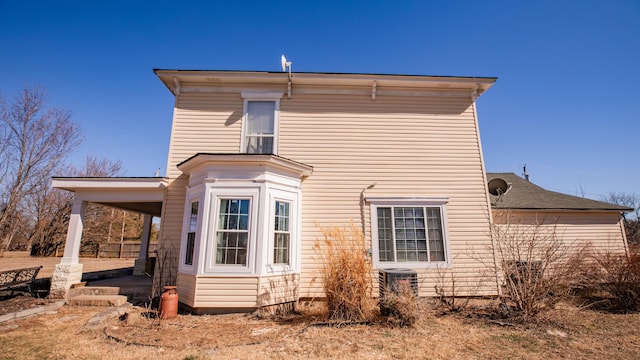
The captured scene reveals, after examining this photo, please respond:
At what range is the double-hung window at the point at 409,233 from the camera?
289 inches

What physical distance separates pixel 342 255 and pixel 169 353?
3.14 m

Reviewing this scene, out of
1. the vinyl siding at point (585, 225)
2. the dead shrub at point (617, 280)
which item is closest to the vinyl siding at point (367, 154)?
the dead shrub at point (617, 280)

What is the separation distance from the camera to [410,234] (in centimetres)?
749

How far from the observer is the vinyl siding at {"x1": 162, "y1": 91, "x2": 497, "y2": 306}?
7.43 metres

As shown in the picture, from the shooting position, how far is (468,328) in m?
5.12

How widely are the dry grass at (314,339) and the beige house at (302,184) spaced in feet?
3.54

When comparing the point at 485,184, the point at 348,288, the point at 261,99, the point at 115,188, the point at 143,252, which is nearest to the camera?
the point at 348,288

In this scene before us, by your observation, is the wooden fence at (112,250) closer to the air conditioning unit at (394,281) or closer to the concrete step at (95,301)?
the concrete step at (95,301)

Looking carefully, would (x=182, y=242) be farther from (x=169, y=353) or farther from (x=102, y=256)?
(x=102, y=256)

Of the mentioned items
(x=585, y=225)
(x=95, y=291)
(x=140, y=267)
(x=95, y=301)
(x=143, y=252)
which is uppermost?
(x=585, y=225)

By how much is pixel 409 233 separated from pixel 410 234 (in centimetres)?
4

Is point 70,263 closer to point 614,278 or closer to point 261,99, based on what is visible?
point 261,99

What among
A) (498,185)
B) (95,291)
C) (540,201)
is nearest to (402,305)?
(498,185)

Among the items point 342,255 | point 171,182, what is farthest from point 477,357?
point 171,182
